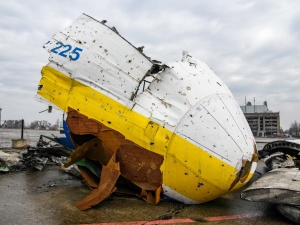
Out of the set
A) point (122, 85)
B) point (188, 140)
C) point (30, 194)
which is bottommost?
point (30, 194)

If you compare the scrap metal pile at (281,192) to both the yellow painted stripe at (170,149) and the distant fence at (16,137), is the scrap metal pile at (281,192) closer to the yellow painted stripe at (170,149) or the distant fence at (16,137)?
the yellow painted stripe at (170,149)

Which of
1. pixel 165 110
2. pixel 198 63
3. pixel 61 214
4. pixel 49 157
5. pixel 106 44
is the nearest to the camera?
pixel 61 214

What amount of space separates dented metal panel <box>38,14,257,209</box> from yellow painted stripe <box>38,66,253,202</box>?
1 cm

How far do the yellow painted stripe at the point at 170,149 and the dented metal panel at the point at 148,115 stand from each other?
13 millimetres

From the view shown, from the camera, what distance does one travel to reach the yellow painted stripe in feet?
12.7

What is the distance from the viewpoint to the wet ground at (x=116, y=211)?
3654mm

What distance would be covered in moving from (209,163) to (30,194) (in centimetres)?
312

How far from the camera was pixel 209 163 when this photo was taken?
12.7 ft

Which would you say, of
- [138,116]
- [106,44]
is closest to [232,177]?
[138,116]

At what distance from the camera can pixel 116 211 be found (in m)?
4.00

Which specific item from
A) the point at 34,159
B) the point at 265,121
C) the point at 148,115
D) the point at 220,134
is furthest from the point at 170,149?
the point at 265,121

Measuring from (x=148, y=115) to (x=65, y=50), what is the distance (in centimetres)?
184

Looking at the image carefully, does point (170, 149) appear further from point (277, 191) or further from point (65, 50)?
point (65, 50)

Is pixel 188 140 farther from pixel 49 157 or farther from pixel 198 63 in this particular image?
pixel 49 157
